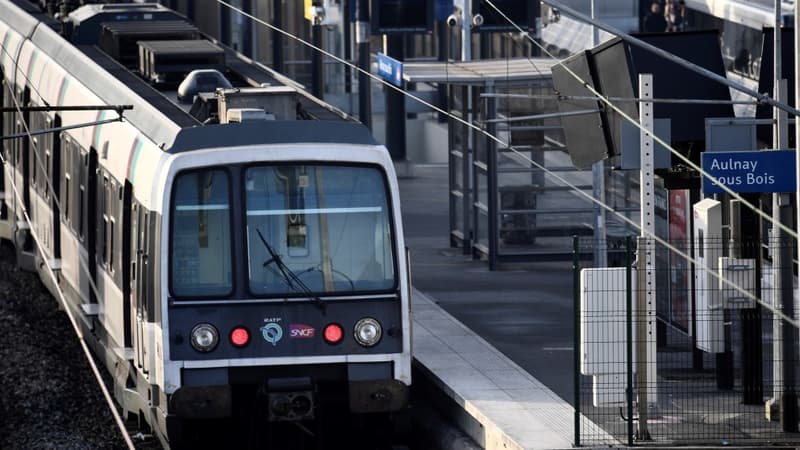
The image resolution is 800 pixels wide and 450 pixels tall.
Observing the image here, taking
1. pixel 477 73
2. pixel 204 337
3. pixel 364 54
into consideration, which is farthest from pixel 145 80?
pixel 364 54

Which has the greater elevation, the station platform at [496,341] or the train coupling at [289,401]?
the train coupling at [289,401]

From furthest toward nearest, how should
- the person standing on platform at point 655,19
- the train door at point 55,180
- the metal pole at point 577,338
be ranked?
the person standing on platform at point 655,19 → the train door at point 55,180 → the metal pole at point 577,338

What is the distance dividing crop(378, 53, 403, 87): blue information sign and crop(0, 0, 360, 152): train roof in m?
2.51

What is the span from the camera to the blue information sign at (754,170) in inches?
582

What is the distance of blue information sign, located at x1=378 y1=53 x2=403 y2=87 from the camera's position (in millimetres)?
22891

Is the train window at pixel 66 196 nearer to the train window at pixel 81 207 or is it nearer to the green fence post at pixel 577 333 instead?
the train window at pixel 81 207

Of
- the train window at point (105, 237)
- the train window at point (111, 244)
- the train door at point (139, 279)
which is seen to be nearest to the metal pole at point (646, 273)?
the train door at point (139, 279)

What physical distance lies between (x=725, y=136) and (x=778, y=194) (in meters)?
0.65

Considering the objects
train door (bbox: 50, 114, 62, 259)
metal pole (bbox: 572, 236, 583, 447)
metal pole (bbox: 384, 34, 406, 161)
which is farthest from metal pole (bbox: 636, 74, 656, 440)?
metal pole (bbox: 384, 34, 406, 161)

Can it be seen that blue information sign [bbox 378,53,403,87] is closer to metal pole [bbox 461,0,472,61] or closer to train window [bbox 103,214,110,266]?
metal pole [bbox 461,0,472,61]

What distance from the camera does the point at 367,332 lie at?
47.9 feet

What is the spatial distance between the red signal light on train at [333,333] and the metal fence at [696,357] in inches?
73.0

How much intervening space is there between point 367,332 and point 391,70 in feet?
29.7

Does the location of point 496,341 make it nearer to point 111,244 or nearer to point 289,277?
point 111,244
